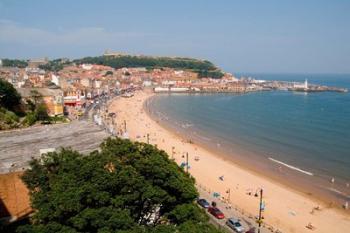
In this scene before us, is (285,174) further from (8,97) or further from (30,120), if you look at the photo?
(8,97)

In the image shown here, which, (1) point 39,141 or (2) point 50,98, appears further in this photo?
(2) point 50,98

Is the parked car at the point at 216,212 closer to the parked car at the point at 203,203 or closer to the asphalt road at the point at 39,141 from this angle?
the parked car at the point at 203,203

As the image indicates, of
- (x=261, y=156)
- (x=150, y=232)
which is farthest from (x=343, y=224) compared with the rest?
(x=150, y=232)

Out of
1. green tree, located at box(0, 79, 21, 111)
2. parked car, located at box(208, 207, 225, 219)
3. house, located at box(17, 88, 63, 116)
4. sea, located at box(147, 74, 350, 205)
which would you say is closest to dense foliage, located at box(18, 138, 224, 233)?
parked car, located at box(208, 207, 225, 219)

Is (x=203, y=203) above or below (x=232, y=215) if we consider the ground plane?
above

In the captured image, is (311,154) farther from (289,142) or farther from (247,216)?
(247,216)

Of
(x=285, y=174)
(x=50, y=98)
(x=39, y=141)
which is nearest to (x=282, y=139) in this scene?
(x=285, y=174)

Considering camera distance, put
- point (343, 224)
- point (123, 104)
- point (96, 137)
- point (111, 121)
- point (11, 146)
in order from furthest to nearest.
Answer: point (123, 104), point (111, 121), point (343, 224), point (96, 137), point (11, 146)

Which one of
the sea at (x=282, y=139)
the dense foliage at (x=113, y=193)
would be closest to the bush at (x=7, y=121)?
the dense foliage at (x=113, y=193)
